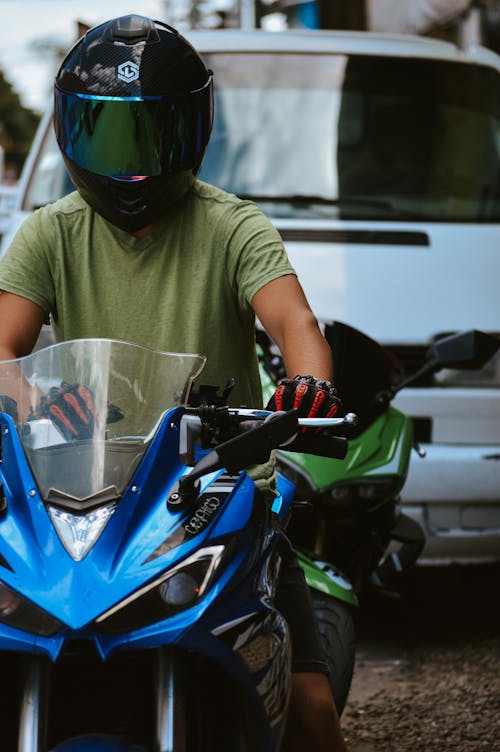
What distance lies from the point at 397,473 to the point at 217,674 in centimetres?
209

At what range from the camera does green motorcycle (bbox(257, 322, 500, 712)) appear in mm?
4070

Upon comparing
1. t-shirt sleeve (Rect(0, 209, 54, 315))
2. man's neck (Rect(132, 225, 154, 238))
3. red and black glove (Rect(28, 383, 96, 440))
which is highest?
man's neck (Rect(132, 225, 154, 238))

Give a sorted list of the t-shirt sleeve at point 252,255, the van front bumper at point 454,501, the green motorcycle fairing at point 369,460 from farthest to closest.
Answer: the van front bumper at point 454,501 → the green motorcycle fairing at point 369,460 → the t-shirt sleeve at point 252,255

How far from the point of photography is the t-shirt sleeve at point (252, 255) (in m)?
3.08

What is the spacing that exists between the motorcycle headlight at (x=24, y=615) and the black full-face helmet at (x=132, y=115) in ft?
3.63

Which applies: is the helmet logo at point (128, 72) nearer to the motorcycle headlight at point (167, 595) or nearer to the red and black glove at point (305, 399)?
the red and black glove at point (305, 399)

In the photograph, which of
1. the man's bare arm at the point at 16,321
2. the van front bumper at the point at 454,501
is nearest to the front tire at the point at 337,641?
the man's bare arm at the point at 16,321

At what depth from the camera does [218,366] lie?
3.13 m

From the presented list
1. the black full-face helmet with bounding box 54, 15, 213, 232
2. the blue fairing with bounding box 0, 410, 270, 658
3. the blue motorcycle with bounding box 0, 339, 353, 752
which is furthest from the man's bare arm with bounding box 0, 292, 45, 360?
the blue fairing with bounding box 0, 410, 270, 658

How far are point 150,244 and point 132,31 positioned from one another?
474 mm

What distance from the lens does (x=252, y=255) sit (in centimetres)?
310

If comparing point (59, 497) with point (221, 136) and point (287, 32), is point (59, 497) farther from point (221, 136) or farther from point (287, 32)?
point (287, 32)

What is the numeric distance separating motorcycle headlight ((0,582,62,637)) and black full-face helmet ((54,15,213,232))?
1.11 meters

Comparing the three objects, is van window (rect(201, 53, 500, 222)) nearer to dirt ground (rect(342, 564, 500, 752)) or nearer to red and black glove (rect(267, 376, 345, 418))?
dirt ground (rect(342, 564, 500, 752))
